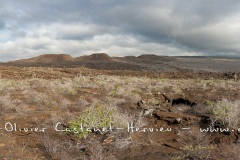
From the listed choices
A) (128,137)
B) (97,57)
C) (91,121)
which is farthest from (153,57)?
(128,137)

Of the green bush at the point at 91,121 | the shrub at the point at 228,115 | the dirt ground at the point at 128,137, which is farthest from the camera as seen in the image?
the shrub at the point at 228,115

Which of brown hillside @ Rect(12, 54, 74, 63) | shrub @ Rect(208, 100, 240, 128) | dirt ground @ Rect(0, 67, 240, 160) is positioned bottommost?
dirt ground @ Rect(0, 67, 240, 160)

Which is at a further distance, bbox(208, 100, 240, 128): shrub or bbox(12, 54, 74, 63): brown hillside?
bbox(12, 54, 74, 63): brown hillside

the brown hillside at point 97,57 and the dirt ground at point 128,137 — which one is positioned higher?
the brown hillside at point 97,57

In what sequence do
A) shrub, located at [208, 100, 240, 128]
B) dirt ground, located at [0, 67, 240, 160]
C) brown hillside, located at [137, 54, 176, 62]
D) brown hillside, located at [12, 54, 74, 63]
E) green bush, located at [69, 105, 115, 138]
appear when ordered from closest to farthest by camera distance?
dirt ground, located at [0, 67, 240, 160]
green bush, located at [69, 105, 115, 138]
shrub, located at [208, 100, 240, 128]
brown hillside, located at [12, 54, 74, 63]
brown hillside, located at [137, 54, 176, 62]

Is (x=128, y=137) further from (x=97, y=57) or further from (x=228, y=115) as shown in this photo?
(x=97, y=57)

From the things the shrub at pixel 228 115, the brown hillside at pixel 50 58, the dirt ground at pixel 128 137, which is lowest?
the dirt ground at pixel 128 137

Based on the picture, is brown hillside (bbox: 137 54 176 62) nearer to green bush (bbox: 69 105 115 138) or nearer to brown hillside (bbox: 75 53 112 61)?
brown hillside (bbox: 75 53 112 61)

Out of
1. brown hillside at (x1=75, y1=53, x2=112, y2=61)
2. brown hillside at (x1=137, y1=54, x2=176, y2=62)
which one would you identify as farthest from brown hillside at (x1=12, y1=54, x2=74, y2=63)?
brown hillside at (x1=137, y1=54, x2=176, y2=62)

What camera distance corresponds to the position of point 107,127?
9781 millimetres

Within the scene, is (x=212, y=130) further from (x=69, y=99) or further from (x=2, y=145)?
(x=69, y=99)

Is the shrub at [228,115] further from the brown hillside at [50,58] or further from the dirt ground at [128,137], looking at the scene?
the brown hillside at [50,58]

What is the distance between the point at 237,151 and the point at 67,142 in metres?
4.60

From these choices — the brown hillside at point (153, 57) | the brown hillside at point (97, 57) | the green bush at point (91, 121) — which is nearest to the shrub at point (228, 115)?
the green bush at point (91, 121)
